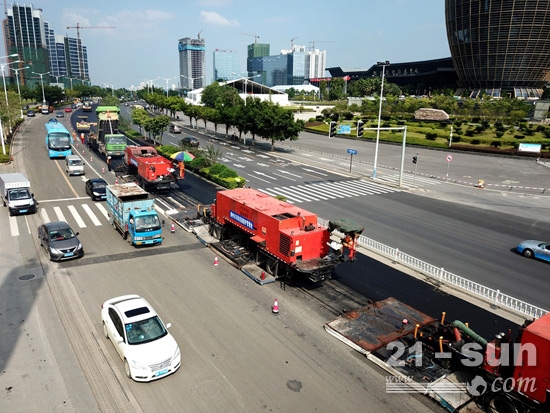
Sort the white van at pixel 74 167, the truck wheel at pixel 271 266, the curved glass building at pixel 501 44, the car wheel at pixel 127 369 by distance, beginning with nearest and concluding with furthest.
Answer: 1. the car wheel at pixel 127 369
2. the truck wheel at pixel 271 266
3. the white van at pixel 74 167
4. the curved glass building at pixel 501 44

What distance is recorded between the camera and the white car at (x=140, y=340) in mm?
12695

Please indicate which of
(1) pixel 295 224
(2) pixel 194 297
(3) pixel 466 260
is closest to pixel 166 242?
(2) pixel 194 297

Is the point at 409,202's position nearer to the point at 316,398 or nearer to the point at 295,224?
the point at 295,224

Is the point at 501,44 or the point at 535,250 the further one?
the point at 501,44

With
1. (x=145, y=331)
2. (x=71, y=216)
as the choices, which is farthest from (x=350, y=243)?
(x=71, y=216)

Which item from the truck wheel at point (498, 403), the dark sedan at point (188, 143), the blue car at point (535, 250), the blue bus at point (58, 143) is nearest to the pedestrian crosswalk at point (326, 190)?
the dark sedan at point (188, 143)

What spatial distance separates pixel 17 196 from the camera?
29.6 metres

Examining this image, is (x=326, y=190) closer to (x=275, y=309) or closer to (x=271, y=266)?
(x=271, y=266)

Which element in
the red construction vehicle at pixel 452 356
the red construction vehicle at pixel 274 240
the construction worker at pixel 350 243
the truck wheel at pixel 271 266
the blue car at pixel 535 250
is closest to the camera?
the red construction vehicle at pixel 452 356

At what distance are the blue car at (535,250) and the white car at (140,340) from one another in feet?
70.5

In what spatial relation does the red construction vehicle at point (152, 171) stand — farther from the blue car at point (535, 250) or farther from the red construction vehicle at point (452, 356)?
the blue car at point (535, 250)

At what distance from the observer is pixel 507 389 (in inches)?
453

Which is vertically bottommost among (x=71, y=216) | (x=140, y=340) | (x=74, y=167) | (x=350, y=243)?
(x=71, y=216)

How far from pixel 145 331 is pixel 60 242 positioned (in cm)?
1123
